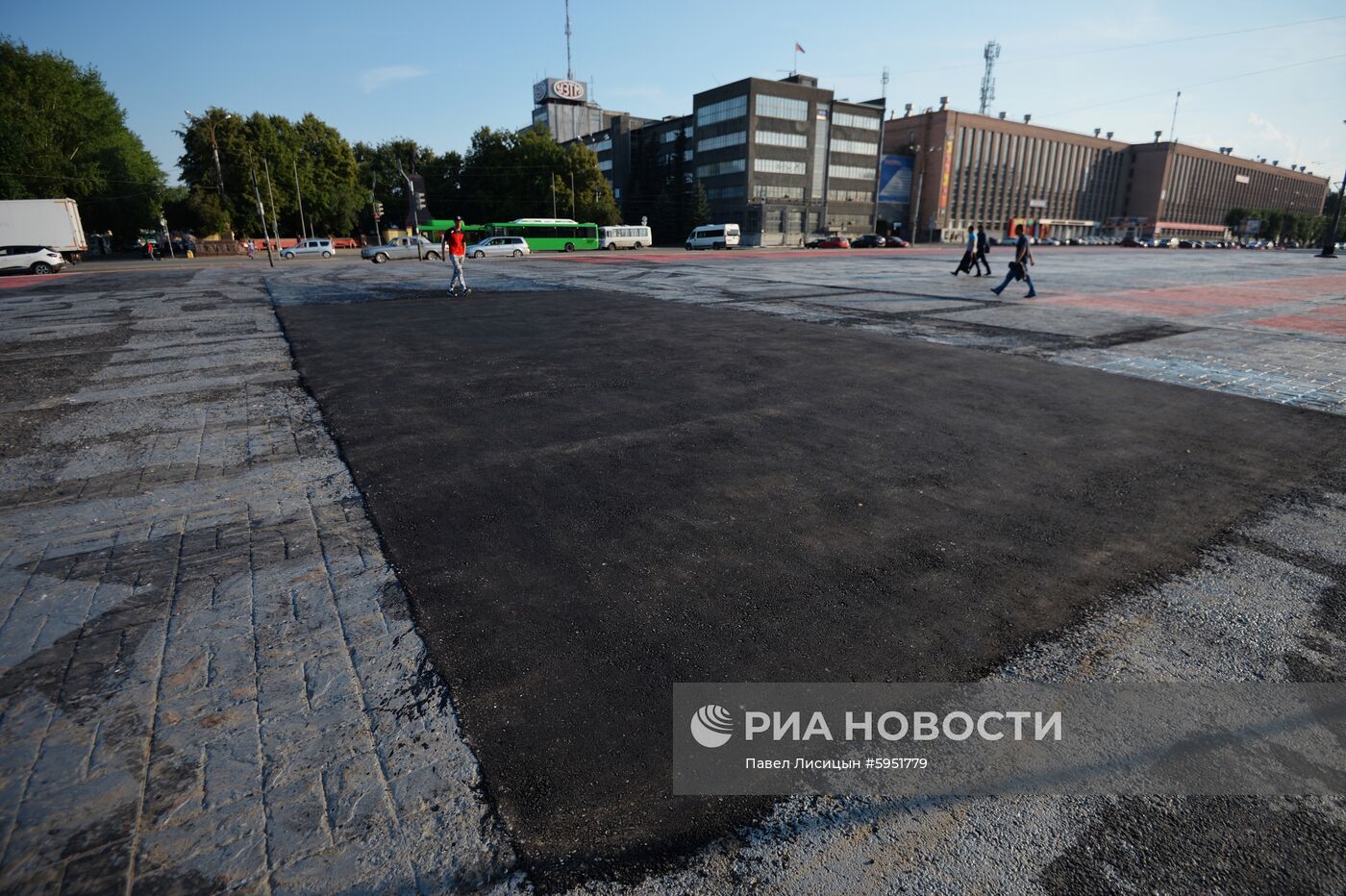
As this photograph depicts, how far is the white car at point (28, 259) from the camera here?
30.5 metres

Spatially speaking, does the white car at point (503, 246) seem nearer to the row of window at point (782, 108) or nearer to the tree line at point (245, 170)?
the tree line at point (245, 170)

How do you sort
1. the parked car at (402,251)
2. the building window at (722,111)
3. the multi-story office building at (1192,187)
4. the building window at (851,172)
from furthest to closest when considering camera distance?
the multi-story office building at (1192,187) < the building window at (851,172) < the building window at (722,111) < the parked car at (402,251)

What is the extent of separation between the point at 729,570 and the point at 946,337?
29.8 ft

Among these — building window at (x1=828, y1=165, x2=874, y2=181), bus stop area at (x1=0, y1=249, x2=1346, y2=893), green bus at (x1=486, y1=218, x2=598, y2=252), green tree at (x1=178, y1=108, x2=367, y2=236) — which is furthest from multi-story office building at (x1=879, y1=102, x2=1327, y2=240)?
bus stop area at (x1=0, y1=249, x2=1346, y2=893)

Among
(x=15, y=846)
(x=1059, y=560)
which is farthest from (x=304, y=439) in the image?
(x=1059, y=560)

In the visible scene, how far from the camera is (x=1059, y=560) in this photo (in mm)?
3861

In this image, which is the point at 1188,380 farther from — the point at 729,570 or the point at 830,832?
the point at 830,832

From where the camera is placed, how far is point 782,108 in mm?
81875

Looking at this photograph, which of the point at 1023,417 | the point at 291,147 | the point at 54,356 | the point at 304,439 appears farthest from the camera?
the point at 291,147

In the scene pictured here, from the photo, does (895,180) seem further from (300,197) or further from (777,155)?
(300,197)

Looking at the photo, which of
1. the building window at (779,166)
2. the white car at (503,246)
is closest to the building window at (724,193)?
the building window at (779,166)

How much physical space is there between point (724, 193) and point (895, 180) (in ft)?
102

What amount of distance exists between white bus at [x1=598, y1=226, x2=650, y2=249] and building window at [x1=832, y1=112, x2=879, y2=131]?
40041 mm

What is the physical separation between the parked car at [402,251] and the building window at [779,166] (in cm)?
4839
